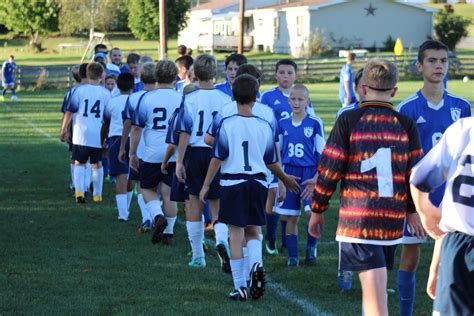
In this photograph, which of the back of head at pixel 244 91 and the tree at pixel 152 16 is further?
the tree at pixel 152 16

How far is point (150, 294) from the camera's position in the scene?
8.06 meters

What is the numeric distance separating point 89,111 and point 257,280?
633cm

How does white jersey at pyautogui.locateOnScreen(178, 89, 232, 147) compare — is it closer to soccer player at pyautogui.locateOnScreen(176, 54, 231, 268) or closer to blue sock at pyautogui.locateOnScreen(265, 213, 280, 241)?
soccer player at pyautogui.locateOnScreen(176, 54, 231, 268)

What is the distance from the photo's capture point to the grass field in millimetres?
7641

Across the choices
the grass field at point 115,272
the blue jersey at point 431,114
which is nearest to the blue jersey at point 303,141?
the grass field at point 115,272

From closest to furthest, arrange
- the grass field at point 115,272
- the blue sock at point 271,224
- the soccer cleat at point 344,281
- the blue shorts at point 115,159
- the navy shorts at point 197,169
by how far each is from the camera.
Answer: the grass field at point 115,272 → the soccer cleat at point 344,281 → the navy shorts at point 197,169 → the blue sock at point 271,224 → the blue shorts at point 115,159

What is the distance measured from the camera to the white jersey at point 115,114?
12.3m

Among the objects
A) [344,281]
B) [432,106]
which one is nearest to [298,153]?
[344,281]

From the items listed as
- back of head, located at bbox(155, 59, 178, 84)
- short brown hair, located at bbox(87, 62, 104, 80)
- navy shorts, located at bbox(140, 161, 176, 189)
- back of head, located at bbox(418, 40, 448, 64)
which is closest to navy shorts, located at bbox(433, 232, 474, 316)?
back of head, located at bbox(418, 40, 448, 64)

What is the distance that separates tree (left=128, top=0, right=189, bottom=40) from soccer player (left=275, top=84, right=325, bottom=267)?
225 feet

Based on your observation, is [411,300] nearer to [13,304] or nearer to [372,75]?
[372,75]

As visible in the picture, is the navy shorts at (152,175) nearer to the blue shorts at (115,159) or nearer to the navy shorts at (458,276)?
the blue shorts at (115,159)

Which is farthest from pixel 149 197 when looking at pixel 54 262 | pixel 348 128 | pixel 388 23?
pixel 388 23

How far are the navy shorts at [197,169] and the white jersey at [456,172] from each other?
187 inches
